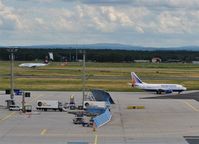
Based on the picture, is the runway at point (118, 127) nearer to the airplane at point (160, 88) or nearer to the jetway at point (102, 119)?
the jetway at point (102, 119)

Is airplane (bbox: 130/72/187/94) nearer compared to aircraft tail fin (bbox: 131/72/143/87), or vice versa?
airplane (bbox: 130/72/187/94)

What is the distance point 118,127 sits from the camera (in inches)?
2352

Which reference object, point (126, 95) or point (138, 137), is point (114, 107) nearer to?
point (126, 95)

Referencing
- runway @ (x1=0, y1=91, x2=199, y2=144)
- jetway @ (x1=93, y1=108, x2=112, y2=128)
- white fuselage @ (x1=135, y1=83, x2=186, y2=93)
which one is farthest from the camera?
white fuselage @ (x1=135, y1=83, x2=186, y2=93)

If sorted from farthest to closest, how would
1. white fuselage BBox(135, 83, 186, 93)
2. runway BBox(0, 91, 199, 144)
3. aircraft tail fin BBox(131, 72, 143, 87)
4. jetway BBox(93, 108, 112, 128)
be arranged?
aircraft tail fin BBox(131, 72, 143, 87), white fuselage BBox(135, 83, 186, 93), jetway BBox(93, 108, 112, 128), runway BBox(0, 91, 199, 144)

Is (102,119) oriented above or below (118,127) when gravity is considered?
above

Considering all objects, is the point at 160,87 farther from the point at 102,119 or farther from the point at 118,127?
the point at 118,127

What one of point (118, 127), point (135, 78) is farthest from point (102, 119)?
point (135, 78)

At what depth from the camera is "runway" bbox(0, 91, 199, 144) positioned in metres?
50.1

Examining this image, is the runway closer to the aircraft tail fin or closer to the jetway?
the jetway

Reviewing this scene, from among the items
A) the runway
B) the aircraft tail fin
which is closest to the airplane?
the aircraft tail fin

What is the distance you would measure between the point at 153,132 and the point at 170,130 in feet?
8.54

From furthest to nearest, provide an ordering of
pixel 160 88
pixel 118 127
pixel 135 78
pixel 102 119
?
pixel 135 78
pixel 160 88
pixel 102 119
pixel 118 127

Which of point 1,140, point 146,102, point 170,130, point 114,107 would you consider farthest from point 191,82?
point 1,140
